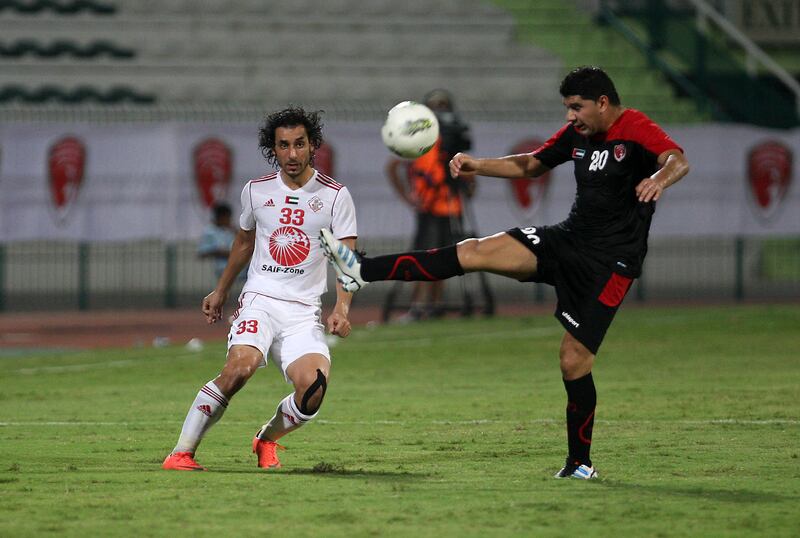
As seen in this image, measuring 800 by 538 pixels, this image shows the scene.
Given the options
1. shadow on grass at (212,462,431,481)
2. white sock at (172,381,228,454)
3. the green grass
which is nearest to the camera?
the green grass

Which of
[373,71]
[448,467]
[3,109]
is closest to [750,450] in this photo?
[448,467]

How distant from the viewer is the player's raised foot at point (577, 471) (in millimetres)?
7520

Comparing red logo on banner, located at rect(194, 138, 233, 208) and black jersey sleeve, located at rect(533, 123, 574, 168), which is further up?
black jersey sleeve, located at rect(533, 123, 574, 168)

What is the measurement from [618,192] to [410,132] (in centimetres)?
128

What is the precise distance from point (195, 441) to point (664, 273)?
734 inches

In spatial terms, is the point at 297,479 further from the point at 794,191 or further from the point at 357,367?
the point at 794,191

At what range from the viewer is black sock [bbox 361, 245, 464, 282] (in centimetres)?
764

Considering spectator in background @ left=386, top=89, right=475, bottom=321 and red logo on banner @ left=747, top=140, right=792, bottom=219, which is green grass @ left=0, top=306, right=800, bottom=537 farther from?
A: red logo on banner @ left=747, top=140, right=792, bottom=219

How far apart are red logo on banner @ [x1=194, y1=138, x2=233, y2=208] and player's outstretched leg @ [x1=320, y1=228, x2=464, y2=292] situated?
49.3 feet

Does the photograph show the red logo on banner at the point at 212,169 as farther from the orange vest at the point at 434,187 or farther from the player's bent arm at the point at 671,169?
the player's bent arm at the point at 671,169

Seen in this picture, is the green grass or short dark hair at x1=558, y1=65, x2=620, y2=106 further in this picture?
short dark hair at x1=558, y1=65, x2=620, y2=106

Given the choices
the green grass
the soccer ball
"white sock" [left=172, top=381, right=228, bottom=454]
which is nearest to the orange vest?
the green grass

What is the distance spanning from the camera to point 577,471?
7539mm

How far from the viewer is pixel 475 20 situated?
97.1ft
